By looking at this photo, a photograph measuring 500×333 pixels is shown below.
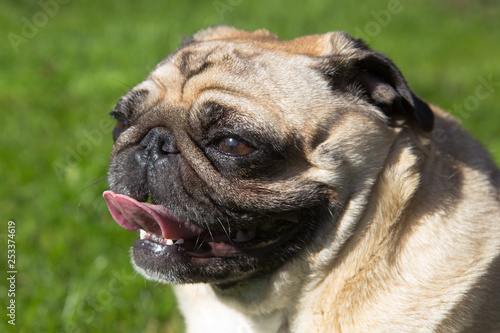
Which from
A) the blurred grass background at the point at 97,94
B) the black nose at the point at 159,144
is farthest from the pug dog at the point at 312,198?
the blurred grass background at the point at 97,94

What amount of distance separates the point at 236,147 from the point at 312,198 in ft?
1.36

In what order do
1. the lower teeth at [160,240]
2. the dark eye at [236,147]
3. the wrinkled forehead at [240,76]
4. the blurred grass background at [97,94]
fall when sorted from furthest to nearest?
the blurred grass background at [97,94] < the lower teeth at [160,240] < the wrinkled forehead at [240,76] < the dark eye at [236,147]

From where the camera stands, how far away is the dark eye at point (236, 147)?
2.49m

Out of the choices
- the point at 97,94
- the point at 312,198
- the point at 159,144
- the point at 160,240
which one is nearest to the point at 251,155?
the point at 312,198

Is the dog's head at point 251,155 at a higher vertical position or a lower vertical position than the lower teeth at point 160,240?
higher

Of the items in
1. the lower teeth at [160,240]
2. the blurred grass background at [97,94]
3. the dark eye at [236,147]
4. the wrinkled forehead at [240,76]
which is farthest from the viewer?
the blurred grass background at [97,94]

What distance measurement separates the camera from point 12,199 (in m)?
4.88

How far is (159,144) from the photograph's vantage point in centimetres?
267

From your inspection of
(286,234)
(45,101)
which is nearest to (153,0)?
(45,101)

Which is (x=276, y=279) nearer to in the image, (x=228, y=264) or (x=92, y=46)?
(x=228, y=264)

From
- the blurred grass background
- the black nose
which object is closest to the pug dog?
the black nose

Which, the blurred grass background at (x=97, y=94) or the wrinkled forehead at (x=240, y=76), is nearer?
the wrinkled forehead at (x=240, y=76)

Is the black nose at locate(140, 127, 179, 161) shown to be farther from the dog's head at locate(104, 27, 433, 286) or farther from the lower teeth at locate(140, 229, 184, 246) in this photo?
the lower teeth at locate(140, 229, 184, 246)

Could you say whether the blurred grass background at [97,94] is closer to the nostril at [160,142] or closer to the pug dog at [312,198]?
the nostril at [160,142]
